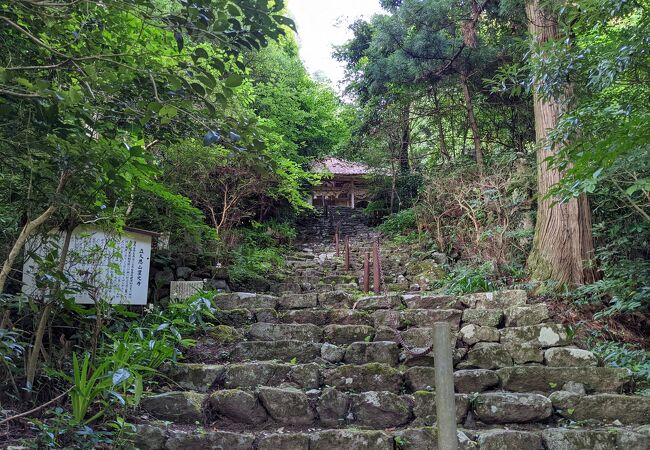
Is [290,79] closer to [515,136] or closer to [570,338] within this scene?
[515,136]

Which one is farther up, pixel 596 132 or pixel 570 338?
pixel 596 132

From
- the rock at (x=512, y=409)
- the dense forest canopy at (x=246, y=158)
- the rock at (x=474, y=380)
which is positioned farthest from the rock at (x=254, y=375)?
the rock at (x=512, y=409)

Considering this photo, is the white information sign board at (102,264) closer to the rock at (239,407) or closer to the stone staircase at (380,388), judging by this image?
the stone staircase at (380,388)

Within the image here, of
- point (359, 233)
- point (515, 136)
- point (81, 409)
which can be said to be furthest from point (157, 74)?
point (359, 233)

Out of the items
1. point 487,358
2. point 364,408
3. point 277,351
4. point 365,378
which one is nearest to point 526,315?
point 487,358

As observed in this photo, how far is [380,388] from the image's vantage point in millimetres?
3686

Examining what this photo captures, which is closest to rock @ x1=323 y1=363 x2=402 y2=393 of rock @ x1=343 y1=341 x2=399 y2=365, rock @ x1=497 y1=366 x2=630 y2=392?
rock @ x1=343 y1=341 x2=399 y2=365

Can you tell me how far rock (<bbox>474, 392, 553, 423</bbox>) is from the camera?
11.0 ft

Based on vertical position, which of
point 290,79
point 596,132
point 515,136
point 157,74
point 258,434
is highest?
point 290,79

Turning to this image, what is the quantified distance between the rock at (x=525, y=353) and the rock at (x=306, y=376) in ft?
5.98

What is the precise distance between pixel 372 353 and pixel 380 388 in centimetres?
53

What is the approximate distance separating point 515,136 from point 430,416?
30.1ft

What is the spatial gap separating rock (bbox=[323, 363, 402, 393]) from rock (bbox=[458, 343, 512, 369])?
2.56 ft

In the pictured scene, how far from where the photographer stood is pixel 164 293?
5.71 metres
